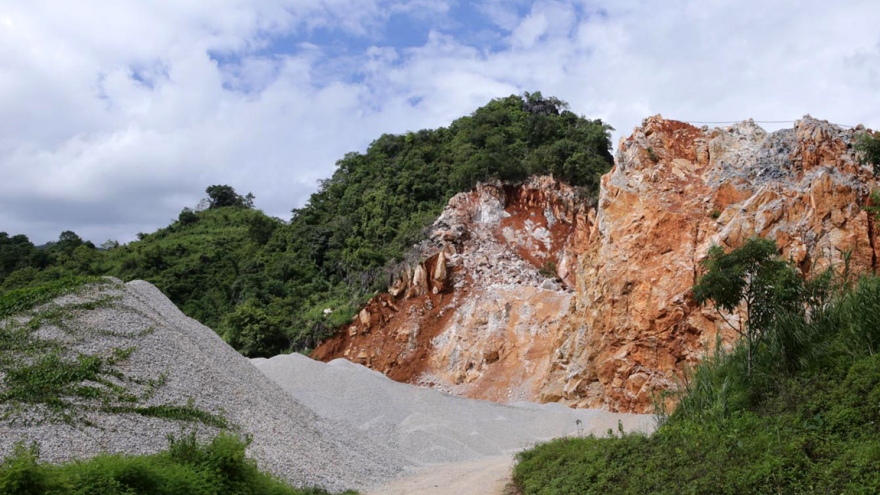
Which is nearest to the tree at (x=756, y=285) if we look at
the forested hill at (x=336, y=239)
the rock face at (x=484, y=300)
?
the rock face at (x=484, y=300)

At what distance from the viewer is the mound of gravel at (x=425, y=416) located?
16922mm

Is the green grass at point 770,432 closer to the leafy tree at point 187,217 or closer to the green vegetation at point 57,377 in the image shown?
the green vegetation at point 57,377

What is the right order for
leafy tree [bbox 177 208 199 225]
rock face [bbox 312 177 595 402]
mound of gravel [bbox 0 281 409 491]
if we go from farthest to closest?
1. leafy tree [bbox 177 208 199 225]
2. rock face [bbox 312 177 595 402]
3. mound of gravel [bbox 0 281 409 491]

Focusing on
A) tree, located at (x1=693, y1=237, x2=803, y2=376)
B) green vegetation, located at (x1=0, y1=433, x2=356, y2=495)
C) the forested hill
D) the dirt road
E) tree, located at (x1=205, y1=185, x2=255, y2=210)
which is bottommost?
the dirt road

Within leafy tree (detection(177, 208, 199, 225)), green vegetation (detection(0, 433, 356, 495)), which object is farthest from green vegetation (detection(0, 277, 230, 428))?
leafy tree (detection(177, 208, 199, 225))

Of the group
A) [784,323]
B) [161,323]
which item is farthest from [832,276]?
[161,323]

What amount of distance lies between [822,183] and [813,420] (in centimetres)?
1188

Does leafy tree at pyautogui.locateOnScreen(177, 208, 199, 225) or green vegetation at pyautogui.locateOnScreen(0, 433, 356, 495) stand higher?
leafy tree at pyautogui.locateOnScreen(177, 208, 199, 225)

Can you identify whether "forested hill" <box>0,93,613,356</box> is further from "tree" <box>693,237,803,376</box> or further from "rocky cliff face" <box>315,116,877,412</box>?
"tree" <box>693,237,803,376</box>

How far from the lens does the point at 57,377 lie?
1111cm

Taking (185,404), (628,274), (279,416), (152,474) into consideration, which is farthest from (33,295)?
(628,274)

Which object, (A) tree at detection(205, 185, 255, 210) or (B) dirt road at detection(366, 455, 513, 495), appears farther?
(A) tree at detection(205, 185, 255, 210)

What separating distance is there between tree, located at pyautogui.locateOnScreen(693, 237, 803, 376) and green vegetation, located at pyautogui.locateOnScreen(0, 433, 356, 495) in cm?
733

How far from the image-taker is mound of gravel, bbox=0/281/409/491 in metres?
10.0
